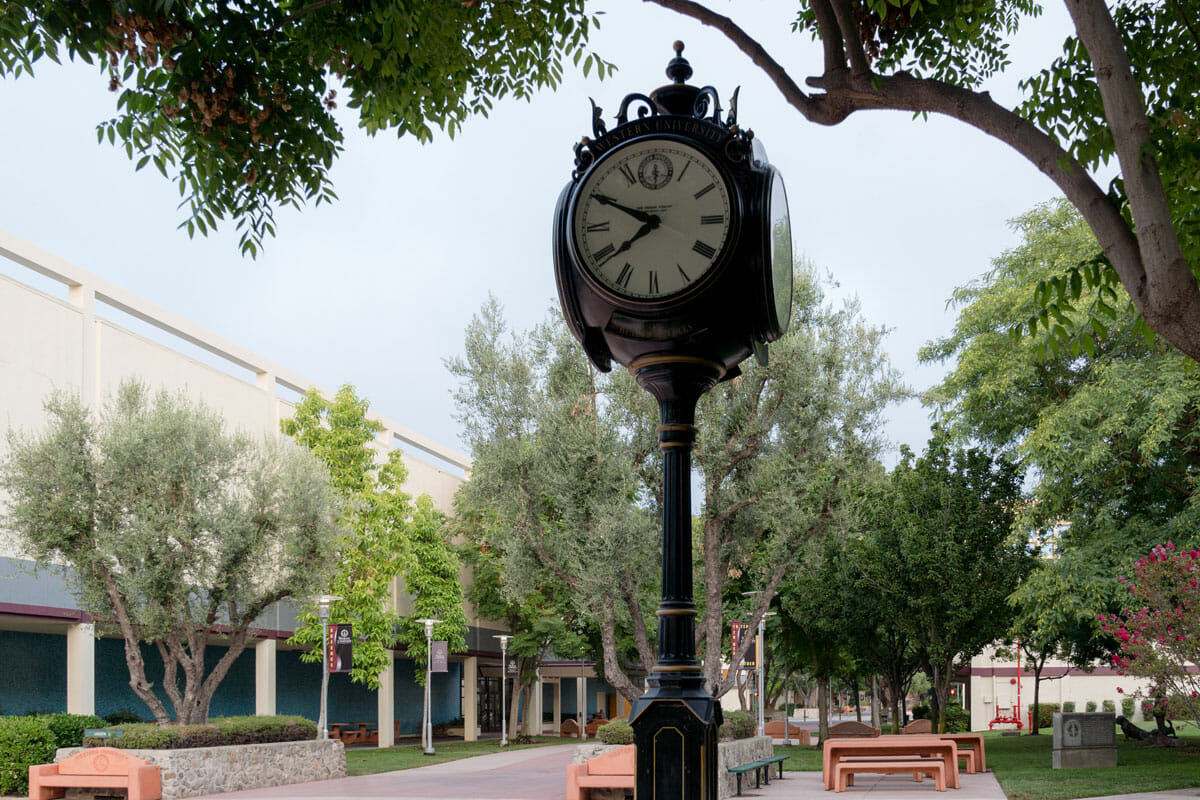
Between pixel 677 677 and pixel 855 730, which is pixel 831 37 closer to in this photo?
pixel 677 677

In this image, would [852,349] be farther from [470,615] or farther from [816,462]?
[470,615]

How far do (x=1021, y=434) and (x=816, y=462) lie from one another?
9.55m

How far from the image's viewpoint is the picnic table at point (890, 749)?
19141 millimetres

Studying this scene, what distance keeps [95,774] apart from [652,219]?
1868 centimetres

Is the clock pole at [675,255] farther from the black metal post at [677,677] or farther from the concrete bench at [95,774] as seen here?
the concrete bench at [95,774]

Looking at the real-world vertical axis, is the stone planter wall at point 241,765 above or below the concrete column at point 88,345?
below

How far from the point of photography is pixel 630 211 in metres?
3.46

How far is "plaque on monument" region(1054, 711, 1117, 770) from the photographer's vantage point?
2278 centimetres

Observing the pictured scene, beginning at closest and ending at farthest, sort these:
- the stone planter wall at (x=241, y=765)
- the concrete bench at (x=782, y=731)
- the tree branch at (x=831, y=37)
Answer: the tree branch at (x=831, y=37) < the stone planter wall at (x=241, y=765) < the concrete bench at (x=782, y=731)

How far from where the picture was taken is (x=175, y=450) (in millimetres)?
22109

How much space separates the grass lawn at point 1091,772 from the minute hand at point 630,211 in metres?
16.3

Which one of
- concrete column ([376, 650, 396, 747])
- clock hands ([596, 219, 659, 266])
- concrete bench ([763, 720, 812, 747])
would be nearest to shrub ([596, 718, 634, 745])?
clock hands ([596, 219, 659, 266])

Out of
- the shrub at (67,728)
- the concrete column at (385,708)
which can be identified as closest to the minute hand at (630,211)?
the shrub at (67,728)

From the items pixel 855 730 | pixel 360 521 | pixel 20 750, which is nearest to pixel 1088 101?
pixel 20 750
